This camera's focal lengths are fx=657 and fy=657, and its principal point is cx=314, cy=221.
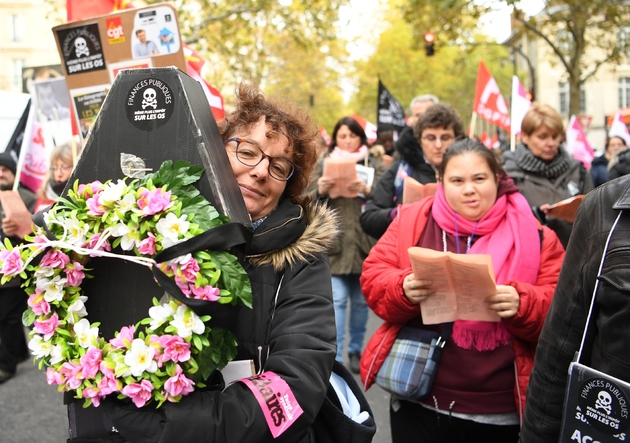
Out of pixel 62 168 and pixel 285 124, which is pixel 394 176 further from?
pixel 62 168

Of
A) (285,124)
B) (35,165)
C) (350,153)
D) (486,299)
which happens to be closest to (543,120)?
(350,153)

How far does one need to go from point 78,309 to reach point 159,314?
24 cm

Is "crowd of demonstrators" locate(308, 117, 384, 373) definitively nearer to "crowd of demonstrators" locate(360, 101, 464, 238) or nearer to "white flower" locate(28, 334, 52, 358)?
"crowd of demonstrators" locate(360, 101, 464, 238)

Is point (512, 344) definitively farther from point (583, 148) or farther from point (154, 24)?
point (583, 148)

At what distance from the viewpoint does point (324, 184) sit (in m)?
5.16

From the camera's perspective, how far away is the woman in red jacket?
106 inches

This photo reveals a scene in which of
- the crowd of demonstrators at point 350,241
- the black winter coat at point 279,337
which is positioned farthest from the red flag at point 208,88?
the black winter coat at point 279,337

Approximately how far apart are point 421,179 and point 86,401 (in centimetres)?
336

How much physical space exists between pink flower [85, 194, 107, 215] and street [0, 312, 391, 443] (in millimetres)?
3388

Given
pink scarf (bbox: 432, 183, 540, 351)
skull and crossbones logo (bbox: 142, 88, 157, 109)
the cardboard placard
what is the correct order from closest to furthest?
skull and crossbones logo (bbox: 142, 88, 157, 109)
pink scarf (bbox: 432, 183, 540, 351)
the cardboard placard

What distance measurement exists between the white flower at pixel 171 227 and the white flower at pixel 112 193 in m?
0.12

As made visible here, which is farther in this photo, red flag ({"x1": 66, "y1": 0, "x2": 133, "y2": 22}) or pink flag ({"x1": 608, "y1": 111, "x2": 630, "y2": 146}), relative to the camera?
pink flag ({"x1": 608, "y1": 111, "x2": 630, "y2": 146})

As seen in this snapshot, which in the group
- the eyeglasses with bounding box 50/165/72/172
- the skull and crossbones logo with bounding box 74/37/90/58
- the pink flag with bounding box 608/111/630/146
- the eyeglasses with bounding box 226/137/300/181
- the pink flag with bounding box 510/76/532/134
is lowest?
the eyeglasses with bounding box 226/137/300/181

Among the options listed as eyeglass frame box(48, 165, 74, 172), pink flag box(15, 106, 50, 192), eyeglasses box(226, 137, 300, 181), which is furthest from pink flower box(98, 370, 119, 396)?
pink flag box(15, 106, 50, 192)
